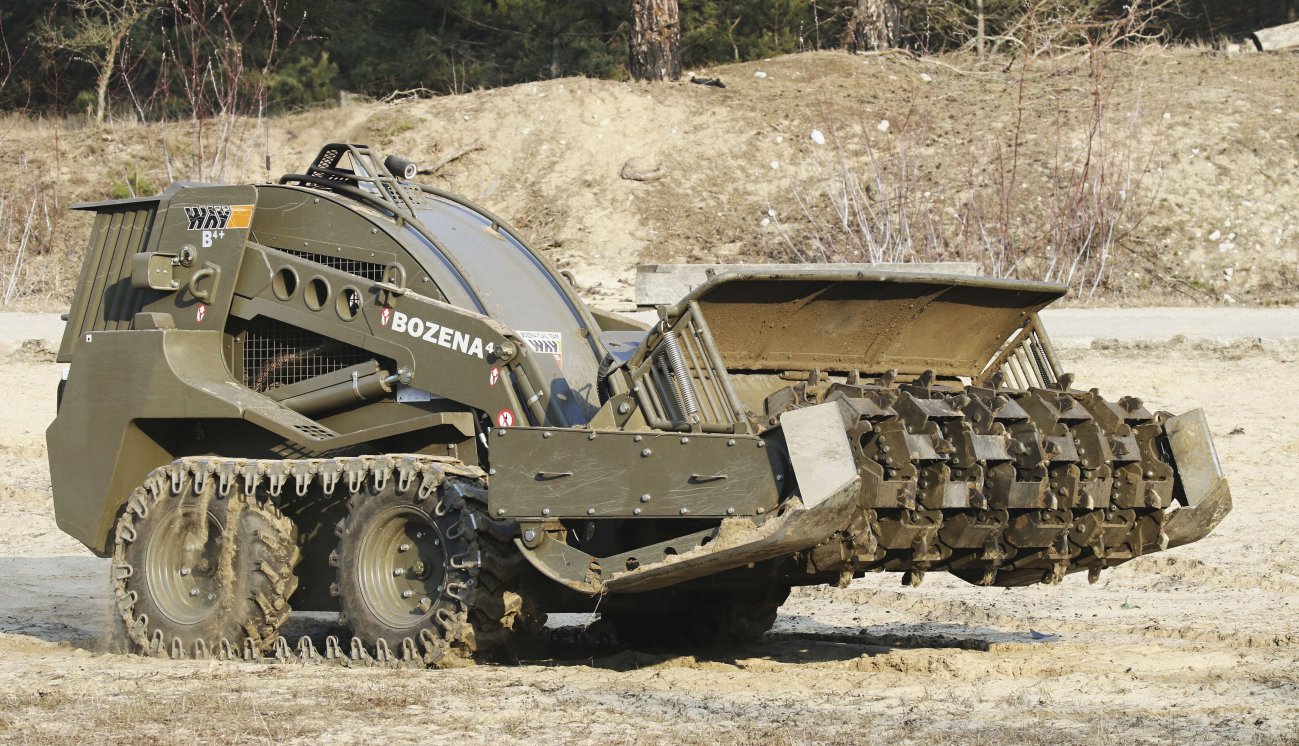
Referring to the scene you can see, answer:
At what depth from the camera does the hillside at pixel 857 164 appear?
2639cm

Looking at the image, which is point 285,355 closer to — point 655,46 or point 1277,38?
point 655,46

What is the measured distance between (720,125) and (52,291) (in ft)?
35.8

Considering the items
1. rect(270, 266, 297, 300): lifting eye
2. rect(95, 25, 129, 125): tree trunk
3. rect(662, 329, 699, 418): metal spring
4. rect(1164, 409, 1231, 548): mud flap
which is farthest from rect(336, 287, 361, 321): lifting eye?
rect(95, 25, 129, 125): tree trunk

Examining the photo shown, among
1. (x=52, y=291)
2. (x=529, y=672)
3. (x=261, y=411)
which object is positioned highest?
(x=261, y=411)

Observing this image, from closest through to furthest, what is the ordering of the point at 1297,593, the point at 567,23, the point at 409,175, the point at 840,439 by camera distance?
1. the point at 840,439
2. the point at 409,175
3. the point at 1297,593
4. the point at 567,23

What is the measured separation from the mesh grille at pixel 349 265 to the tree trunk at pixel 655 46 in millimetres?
20850

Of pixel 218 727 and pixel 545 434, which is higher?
pixel 545 434

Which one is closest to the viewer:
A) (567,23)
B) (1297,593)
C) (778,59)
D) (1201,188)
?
(1297,593)

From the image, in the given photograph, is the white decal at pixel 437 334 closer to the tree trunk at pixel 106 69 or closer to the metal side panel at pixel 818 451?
the metal side panel at pixel 818 451

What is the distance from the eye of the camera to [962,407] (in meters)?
8.55

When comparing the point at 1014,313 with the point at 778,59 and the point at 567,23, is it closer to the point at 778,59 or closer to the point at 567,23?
the point at 778,59

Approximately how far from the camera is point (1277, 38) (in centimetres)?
3297

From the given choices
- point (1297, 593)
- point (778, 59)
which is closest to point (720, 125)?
point (778, 59)

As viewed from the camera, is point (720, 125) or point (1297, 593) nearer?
point (1297, 593)
